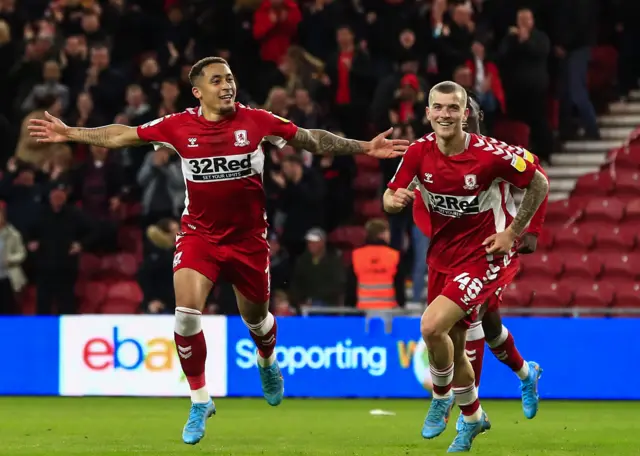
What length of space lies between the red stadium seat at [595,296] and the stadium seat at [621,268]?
0.20m

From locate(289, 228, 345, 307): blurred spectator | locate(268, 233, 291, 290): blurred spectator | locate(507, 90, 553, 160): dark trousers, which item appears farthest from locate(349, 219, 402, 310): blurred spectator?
locate(507, 90, 553, 160): dark trousers

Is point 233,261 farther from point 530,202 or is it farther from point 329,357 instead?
point 329,357

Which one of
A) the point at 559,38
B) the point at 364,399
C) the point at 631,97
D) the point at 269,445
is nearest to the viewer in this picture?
the point at 269,445

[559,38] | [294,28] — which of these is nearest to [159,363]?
[294,28]

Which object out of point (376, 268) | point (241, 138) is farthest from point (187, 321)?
point (376, 268)

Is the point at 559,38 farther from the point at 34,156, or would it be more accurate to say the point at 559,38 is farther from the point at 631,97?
the point at 34,156

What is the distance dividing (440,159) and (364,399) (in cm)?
700

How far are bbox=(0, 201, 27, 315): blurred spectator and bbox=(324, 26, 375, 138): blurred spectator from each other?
4419mm

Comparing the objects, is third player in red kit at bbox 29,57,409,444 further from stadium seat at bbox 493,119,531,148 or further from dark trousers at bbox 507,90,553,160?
dark trousers at bbox 507,90,553,160

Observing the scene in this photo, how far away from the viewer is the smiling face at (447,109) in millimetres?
10281

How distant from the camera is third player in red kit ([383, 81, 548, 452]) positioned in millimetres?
10336

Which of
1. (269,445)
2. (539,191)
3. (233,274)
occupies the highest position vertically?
(539,191)

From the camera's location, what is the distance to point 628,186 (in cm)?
1945

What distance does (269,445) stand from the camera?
11.2 metres
